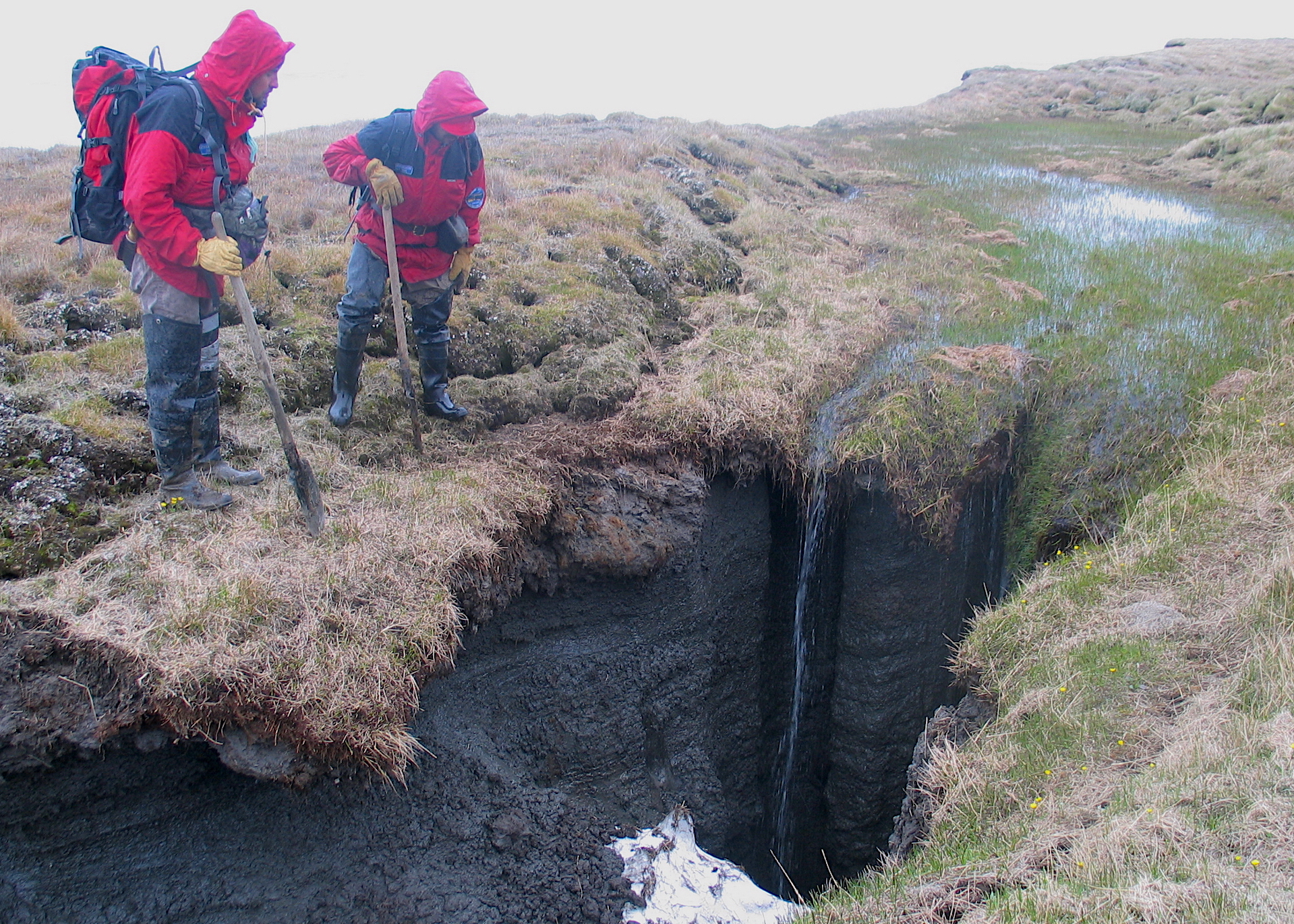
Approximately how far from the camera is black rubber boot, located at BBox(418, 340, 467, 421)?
642 cm

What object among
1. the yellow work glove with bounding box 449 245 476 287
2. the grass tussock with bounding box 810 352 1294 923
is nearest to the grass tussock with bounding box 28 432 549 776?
the yellow work glove with bounding box 449 245 476 287

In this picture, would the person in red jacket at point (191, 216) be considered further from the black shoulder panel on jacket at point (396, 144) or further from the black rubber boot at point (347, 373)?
the black rubber boot at point (347, 373)

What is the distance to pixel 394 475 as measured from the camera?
5.75m

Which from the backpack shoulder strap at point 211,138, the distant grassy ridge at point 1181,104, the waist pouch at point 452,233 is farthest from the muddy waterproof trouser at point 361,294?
the distant grassy ridge at point 1181,104

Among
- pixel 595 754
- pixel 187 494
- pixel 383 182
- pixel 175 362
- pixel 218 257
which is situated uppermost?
pixel 383 182

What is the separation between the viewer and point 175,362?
482cm

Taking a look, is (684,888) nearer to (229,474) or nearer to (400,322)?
(229,474)

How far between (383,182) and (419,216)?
0.39 metres

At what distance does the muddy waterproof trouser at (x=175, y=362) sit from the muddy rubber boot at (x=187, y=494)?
0.05 metres

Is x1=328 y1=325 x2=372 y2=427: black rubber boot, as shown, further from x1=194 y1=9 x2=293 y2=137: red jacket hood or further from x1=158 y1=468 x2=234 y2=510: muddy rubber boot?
x1=194 y1=9 x2=293 y2=137: red jacket hood

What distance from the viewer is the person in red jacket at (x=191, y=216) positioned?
4289mm

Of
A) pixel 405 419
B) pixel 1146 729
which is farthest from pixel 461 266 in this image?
pixel 1146 729

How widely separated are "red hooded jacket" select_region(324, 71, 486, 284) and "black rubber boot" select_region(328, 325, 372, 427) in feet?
1.91

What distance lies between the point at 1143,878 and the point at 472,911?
3.25 m
